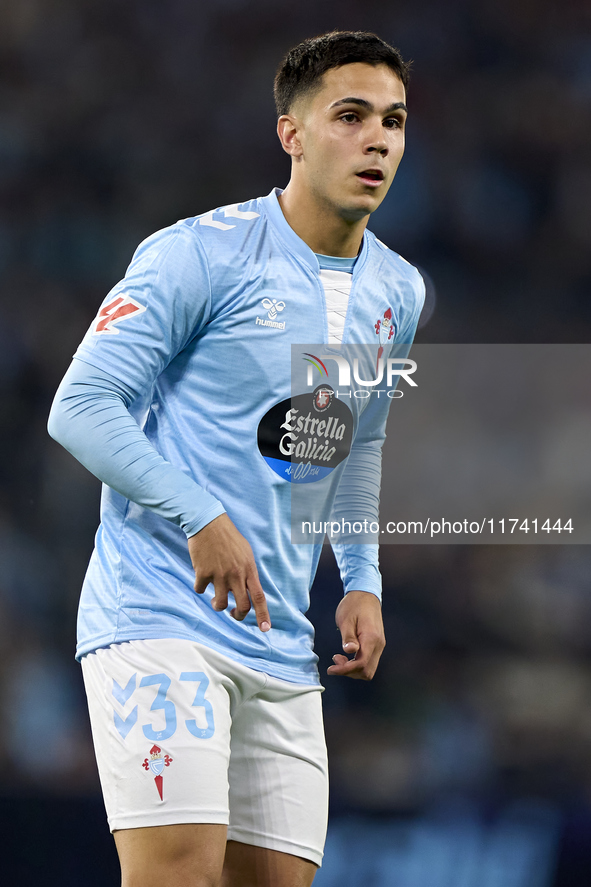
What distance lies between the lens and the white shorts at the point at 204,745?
4.99 ft

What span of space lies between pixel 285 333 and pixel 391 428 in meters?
1.57

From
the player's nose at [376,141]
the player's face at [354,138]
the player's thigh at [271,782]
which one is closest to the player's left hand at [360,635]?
the player's thigh at [271,782]

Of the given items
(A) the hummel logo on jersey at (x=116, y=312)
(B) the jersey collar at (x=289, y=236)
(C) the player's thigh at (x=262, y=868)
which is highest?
(B) the jersey collar at (x=289, y=236)

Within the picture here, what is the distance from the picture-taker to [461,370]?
339 centimetres

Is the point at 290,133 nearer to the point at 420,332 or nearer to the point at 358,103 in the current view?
the point at 358,103

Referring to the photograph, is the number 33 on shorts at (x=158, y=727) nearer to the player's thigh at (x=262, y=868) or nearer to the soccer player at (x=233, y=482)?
the soccer player at (x=233, y=482)

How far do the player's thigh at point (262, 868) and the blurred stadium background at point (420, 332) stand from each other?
1396 mm

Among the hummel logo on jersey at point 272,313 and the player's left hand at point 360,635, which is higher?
the hummel logo on jersey at point 272,313

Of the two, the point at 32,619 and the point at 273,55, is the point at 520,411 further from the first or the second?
the point at 32,619

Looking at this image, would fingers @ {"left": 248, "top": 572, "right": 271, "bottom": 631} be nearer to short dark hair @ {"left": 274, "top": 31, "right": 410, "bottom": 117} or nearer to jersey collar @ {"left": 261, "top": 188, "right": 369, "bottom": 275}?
jersey collar @ {"left": 261, "top": 188, "right": 369, "bottom": 275}

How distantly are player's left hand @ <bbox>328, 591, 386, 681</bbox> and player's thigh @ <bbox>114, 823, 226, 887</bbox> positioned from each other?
0.43 metres

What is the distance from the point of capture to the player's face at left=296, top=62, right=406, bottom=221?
1893mm

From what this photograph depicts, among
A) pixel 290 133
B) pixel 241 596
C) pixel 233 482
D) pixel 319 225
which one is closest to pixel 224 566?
pixel 241 596

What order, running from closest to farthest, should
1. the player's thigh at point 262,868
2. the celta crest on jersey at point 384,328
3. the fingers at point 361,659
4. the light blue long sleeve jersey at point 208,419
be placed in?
the light blue long sleeve jersey at point 208,419, the player's thigh at point 262,868, the fingers at point 361,659, the celta crest on jersey at point 384,328
